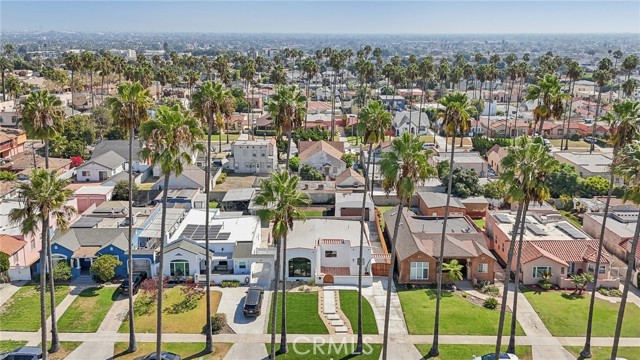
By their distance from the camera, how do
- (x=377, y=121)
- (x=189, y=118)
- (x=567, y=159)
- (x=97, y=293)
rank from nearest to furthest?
(x=189, y=118), (x=377, y=121), (x=97, y=293), (x=567, y=159)

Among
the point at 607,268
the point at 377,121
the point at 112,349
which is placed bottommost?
the point at 112,349

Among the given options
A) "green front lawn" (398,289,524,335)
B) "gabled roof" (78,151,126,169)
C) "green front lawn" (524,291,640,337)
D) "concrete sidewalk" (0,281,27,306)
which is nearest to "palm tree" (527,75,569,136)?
"green front lawn" (524,291,640,337)

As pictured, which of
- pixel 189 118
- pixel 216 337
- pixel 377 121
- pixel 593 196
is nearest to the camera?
pixel 189 118

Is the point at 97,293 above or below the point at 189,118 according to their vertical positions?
below

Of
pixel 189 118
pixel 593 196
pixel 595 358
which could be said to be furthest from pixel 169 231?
pixel 593 196

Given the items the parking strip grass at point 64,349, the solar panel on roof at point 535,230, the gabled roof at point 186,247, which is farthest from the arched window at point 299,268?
the solar panel on roof at point 535,230

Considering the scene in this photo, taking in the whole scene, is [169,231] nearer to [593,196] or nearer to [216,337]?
[216,337]

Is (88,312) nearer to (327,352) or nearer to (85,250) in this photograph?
(85,250)
